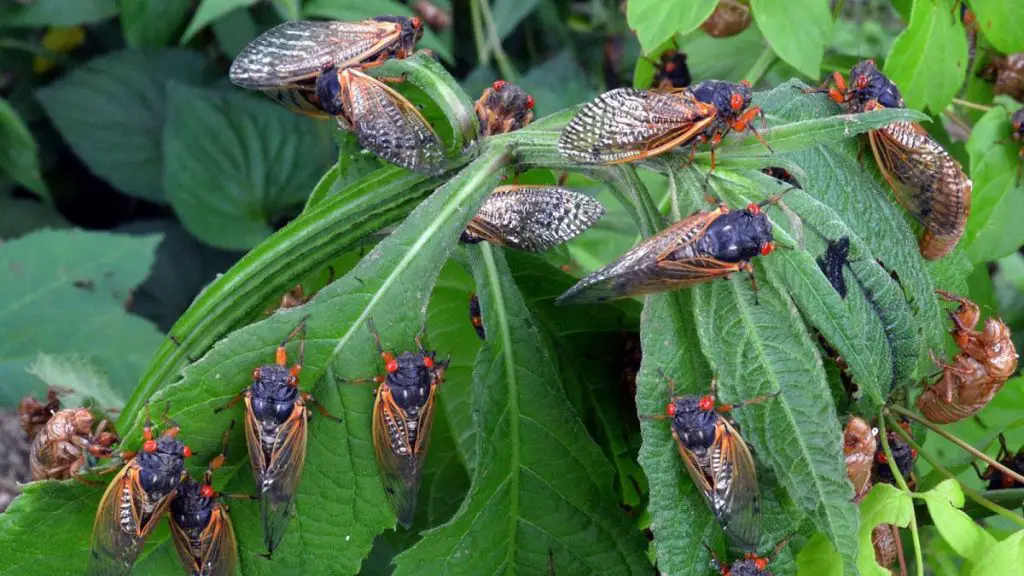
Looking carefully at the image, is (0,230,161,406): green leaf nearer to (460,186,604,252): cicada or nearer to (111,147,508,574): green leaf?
(111,147,508,574): green leaf

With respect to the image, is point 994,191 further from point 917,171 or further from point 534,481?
point 534,481

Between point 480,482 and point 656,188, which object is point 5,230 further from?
point 480,482

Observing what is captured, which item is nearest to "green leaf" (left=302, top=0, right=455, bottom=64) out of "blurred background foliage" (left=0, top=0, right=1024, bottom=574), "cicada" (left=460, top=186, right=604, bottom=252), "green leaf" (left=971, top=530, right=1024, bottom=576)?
"blurred background foliage" (left=0, top=0, right=1024, bottom=574)

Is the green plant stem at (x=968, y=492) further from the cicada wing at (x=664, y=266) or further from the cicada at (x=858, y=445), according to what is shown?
the cicada wing at (x=664, y=266)

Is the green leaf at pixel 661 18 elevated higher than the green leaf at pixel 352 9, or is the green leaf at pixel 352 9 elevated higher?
the green leaf at pixel 661 18

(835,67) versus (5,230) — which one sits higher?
(835,67)

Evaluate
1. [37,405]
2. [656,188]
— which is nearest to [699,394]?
[656,188]

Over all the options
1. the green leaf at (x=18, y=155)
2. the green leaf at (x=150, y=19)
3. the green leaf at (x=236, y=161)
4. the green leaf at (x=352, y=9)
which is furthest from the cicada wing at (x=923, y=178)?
the green leaf at (x=18, y=155)
